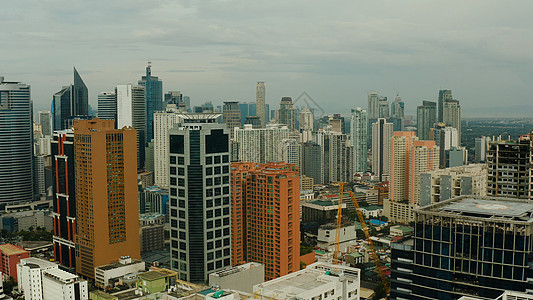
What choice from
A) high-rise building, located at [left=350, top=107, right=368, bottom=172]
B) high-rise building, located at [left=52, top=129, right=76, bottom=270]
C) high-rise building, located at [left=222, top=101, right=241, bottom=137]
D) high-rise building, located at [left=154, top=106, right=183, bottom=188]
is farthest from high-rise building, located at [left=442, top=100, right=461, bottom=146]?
high-rise building, located at [left=52, top=129, right=76, bottom=270]

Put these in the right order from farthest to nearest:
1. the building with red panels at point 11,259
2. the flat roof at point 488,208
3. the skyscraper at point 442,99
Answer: the skyscraper at point 442,99 → the building with red panels at point 11,259 → the flat roof at point 488,208

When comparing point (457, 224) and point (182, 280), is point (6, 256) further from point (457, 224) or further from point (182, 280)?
point (457, 224)

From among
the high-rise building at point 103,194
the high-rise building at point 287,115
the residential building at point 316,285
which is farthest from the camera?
the high-rise building at point 287,115

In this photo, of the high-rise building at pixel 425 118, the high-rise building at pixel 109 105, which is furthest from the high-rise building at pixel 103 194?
the high-rise building at pixel 425 118

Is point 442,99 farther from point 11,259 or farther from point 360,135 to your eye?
point 11,259

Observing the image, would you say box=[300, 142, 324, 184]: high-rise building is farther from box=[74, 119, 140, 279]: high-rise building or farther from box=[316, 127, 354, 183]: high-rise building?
box=[74, 119, 140, 279]: high-rise building

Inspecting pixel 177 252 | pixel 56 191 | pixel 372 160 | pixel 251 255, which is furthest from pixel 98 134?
pixel 372 160

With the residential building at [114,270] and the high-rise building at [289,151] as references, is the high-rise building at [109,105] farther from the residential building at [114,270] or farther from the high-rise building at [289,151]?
the residential building at [114,270]

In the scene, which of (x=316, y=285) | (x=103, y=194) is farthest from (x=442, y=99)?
(x=316, y=285)
